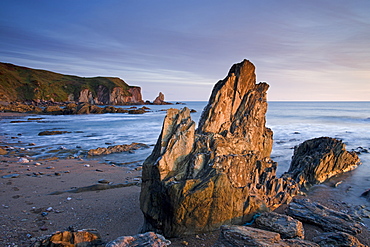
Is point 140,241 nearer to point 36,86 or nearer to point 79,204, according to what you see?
point 79,204

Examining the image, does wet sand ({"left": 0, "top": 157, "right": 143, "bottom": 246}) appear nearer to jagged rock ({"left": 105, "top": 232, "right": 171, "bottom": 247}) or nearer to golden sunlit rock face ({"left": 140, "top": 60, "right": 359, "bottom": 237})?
golden sunlit rock face ({"left": 140, "top": 60, "right": 359, "bottom": 237})

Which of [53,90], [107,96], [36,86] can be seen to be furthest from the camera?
[107,96]

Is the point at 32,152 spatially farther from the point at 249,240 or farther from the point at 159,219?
the point at 249,240

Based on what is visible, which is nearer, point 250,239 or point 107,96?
point 250,239

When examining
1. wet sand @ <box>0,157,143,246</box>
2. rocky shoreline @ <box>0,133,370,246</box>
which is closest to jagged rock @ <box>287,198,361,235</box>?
Result: rocky shoreline @ <box>0,133,370,246</box>

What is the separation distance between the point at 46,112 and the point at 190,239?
65824 mm

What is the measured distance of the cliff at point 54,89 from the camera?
95.8 m

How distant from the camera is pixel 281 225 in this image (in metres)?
5.72

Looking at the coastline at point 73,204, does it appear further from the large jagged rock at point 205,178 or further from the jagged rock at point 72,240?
the jagged rock at point 72,240

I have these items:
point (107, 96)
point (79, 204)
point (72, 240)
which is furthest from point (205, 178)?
point (107, 96)

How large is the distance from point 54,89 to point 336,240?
12983cm

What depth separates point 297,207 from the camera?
7184 millimetres

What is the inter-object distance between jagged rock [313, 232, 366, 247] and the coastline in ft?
1.68

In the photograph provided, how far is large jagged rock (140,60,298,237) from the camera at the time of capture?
569 centimetres
